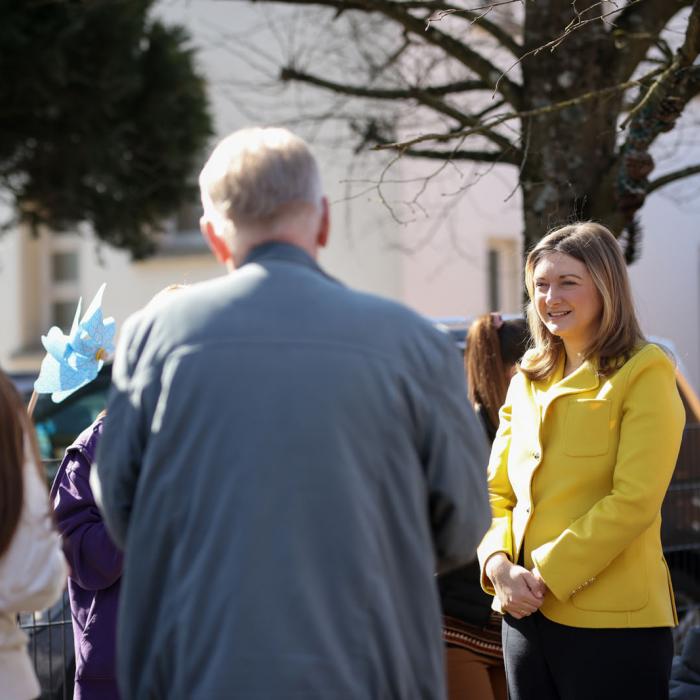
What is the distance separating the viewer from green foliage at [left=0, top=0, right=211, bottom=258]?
10.2 metres

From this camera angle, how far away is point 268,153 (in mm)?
2102

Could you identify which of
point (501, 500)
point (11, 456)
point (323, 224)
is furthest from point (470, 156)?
point (11, 456)

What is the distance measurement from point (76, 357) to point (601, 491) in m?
1.56

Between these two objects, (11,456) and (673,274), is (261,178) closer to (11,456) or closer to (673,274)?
(11,456)

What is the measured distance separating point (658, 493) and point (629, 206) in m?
2.33

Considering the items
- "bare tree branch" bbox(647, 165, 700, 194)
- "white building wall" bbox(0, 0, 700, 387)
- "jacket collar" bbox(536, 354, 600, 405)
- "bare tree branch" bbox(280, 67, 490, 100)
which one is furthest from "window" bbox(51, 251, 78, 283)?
"jacket collar" bbox(536, 354, 600, 405)

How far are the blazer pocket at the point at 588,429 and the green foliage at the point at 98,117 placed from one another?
7.82 metres

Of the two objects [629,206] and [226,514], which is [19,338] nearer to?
[629,206]

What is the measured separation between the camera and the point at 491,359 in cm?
381

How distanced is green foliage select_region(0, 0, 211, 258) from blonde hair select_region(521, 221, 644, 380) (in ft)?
24.6

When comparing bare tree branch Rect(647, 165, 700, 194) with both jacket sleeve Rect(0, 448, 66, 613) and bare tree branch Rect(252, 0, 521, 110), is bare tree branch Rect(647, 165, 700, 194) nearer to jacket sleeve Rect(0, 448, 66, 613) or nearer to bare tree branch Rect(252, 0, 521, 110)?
bare tree branch Rect(252, 0, 521, 110)

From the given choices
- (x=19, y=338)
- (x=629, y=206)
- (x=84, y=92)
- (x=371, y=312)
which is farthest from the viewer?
(x=19, y=338)

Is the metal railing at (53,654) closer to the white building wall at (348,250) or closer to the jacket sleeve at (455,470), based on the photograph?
the jacket sleeve at (455,470)

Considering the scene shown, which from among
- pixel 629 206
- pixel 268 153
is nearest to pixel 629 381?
pixel 268 153
